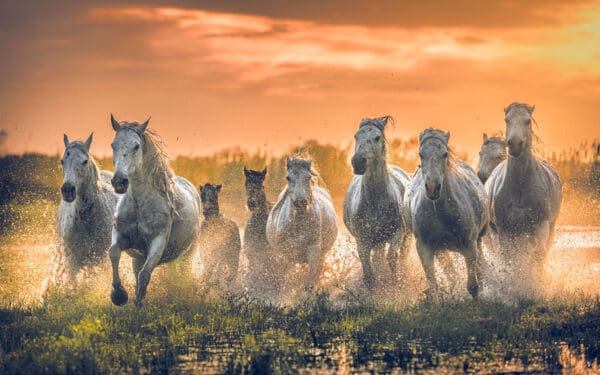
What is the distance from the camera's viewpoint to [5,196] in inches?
1008

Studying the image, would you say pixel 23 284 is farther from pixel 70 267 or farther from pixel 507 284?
pixel 507 284

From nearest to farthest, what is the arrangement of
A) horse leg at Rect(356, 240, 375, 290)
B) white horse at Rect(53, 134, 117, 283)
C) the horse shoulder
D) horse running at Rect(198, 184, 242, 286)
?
white horse at Rect(53, 134, 117, 283) < horse leg at Rect(356, 240, 375, 290) < the horse shoulder < horse running at Rect(198, 184, 242, 286)

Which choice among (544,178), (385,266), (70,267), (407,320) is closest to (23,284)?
(70,267)

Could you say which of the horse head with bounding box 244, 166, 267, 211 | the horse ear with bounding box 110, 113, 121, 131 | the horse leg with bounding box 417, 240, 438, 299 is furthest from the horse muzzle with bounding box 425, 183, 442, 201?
the horse head with bounding box 244, 166, 267, 211

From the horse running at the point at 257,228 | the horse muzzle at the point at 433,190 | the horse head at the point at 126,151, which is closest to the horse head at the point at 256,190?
the horse running at the point at 257,228

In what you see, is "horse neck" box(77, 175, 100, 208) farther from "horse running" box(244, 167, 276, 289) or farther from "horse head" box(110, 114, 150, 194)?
"horse running" box(244, 167, 276, 289)

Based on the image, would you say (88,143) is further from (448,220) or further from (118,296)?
(448,220)

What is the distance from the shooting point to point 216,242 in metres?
14.5

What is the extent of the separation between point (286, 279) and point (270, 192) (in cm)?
1341

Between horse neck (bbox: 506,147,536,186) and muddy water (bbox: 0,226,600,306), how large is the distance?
144 centimetres

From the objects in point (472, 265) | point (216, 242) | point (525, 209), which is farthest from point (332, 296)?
point (525, 209)

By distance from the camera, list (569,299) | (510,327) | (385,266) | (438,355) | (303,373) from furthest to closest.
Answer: (385,266) < (569,299) < (510,327) < (438,355) < (303,373)

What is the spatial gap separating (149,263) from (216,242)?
281 centimetres

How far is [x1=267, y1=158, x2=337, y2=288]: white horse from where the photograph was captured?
12.8 meters
